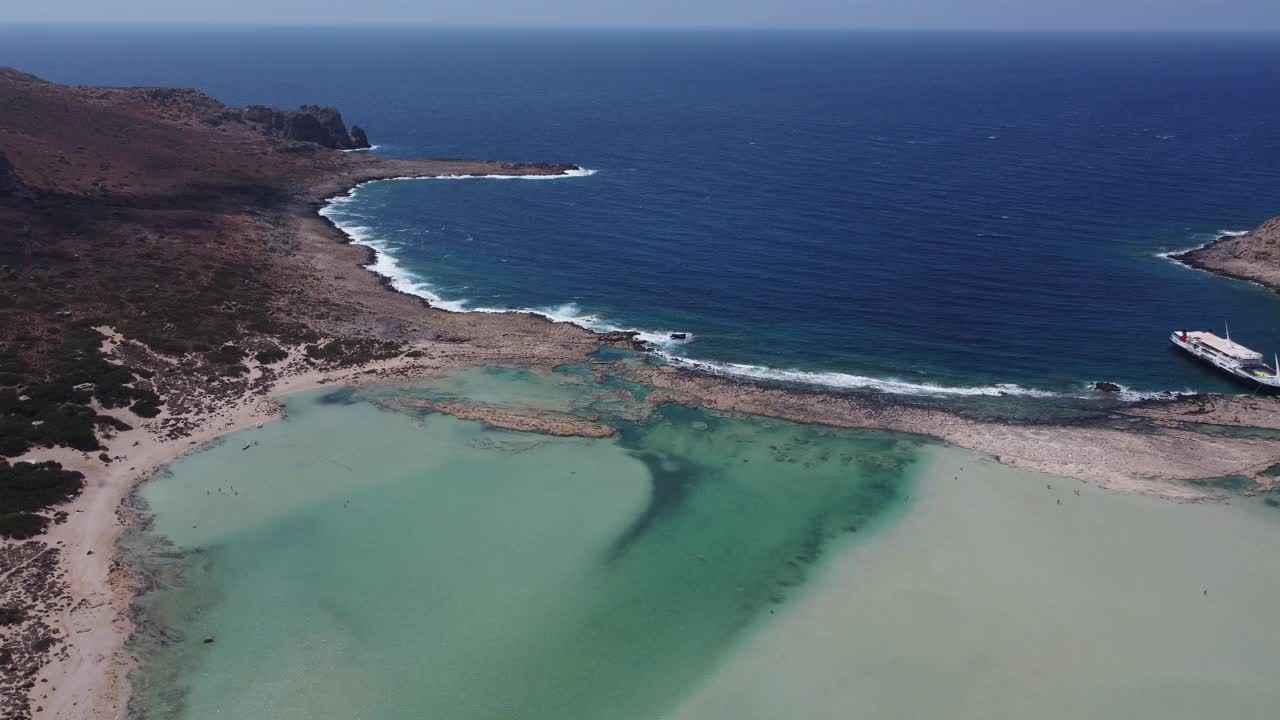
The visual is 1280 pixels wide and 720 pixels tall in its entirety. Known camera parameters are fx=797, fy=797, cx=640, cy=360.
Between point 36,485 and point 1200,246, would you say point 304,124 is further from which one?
point 1200,246

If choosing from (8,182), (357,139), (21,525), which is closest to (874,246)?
(21,525)

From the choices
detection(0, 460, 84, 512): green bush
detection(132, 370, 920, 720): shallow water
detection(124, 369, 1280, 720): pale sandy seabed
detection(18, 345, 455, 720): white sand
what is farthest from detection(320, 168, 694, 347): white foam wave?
detection(0, 460, 84, 512): green bush

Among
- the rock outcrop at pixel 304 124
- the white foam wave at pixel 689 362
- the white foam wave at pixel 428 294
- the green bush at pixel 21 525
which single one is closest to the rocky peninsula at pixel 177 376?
the green bush at pixel 21 525

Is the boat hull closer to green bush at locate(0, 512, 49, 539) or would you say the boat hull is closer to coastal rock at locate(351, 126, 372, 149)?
green bush at locate(0, 512, 49, 539)

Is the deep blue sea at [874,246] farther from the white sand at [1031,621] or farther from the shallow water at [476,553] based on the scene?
the white sand at [1031,621]

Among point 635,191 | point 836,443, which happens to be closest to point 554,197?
point 635,191

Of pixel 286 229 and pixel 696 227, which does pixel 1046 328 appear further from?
pixel 286 229
